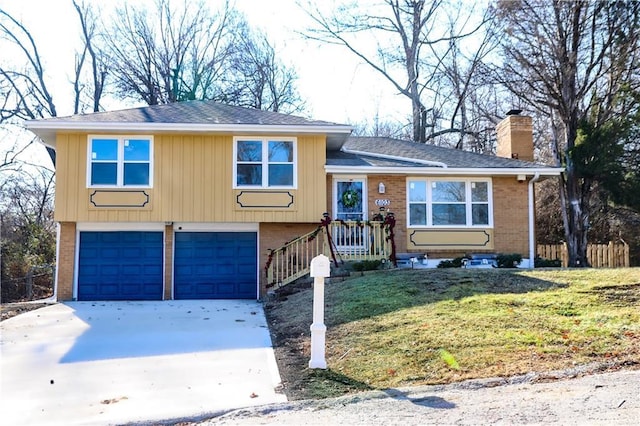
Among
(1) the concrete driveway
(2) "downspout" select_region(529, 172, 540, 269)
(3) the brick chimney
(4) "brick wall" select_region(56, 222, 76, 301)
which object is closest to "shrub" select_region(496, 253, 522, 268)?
(2) "downspout" select_region(529, 172, 540, 269)

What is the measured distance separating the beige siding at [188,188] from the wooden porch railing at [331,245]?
2.33ft

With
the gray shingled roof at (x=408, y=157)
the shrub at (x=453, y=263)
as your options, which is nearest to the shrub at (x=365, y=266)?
the shrub at (x=453, y=263)

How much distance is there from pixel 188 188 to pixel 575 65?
14.5 metres

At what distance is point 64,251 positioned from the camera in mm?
15039

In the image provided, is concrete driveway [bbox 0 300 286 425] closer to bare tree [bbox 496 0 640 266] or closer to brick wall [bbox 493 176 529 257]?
brick wall [bbox 493 176 529 257]

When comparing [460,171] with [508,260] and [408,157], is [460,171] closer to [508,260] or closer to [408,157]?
[408,157]

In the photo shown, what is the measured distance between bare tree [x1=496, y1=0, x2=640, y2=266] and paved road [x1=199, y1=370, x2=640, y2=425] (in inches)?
624

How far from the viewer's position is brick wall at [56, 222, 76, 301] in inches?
585

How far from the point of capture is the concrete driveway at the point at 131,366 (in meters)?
5.87

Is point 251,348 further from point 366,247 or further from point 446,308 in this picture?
point 366,247

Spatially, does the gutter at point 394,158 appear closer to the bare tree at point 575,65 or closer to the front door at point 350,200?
the front door at point 350,200

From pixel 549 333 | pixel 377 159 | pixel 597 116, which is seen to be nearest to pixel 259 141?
pixel 377 159

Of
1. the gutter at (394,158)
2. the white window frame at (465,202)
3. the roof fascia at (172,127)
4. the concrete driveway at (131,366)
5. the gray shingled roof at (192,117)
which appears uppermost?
the gray shingled roof at (192,117)

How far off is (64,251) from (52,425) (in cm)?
1063
